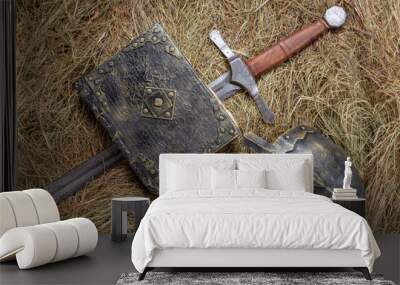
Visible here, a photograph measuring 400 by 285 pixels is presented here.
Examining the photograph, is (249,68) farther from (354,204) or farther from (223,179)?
(354,204)

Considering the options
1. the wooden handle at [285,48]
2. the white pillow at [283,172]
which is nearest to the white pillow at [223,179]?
the white pillow at [283,172]

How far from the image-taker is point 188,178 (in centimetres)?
629

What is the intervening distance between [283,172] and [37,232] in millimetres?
2424

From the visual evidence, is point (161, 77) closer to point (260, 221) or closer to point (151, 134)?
point (151, 134)

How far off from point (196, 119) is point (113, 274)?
90.6 inches

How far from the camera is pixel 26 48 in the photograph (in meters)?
6.84

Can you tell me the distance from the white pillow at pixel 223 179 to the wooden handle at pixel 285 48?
1.20 meters

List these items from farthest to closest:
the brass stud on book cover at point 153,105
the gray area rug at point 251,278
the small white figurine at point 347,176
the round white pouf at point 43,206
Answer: the brass stud on book cover at point 153,105, the small white figurine at point 347,176, the round white pouf at point 43,206, the gray area rug at point 251,278

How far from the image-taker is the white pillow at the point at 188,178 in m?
6.25

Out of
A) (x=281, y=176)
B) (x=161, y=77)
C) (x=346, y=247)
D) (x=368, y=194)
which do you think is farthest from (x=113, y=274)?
(x=368, y=194)

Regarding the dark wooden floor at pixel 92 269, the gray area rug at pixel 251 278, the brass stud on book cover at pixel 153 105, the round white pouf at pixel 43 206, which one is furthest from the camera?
the brass stud on book cover at pixel 153 105

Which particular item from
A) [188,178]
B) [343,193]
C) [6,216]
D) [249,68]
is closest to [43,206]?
[6,216]

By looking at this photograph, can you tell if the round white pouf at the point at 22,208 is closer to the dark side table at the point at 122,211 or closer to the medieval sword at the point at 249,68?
the dark side table at the point at 122,211

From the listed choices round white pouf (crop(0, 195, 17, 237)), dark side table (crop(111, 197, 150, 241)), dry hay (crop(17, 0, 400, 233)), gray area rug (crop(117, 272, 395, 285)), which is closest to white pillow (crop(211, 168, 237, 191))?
dark side table (crop(111, 197, 150, 241))
